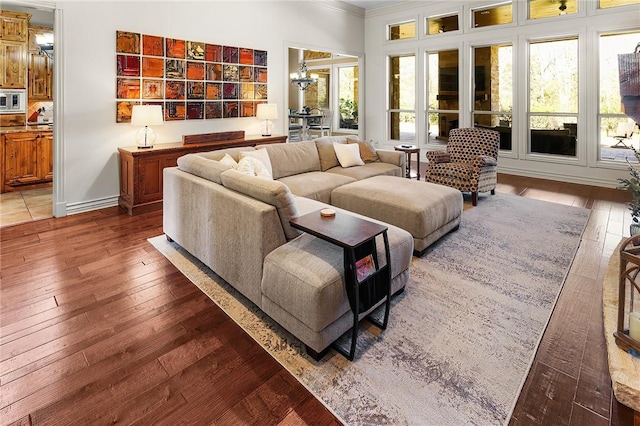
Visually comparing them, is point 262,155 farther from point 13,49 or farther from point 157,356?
point 13,49

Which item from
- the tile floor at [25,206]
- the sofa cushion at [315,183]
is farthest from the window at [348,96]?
the tile floor at [25,206]

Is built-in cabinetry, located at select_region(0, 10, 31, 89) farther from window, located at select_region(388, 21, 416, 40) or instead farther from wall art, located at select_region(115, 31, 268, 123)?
window, located at select_region(388, 21, 416, 40)

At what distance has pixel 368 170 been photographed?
4.71 metres

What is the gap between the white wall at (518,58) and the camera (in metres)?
5.82

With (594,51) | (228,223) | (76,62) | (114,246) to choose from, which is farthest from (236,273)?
(594,51)

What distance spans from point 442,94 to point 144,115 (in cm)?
583

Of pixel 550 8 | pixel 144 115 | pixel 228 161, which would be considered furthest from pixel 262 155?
pixel 550 8

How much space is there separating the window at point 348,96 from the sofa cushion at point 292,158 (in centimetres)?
608

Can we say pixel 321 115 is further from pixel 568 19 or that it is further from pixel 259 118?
pixel 568 19

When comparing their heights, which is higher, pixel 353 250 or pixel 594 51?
pixel 594 51

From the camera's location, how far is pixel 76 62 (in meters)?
4.30

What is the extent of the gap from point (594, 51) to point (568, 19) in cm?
68

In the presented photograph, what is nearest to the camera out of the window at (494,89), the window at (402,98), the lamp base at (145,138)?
the lamp base at (145,138)

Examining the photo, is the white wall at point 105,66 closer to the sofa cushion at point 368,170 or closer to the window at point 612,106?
the sofa cushion at point 368,170
